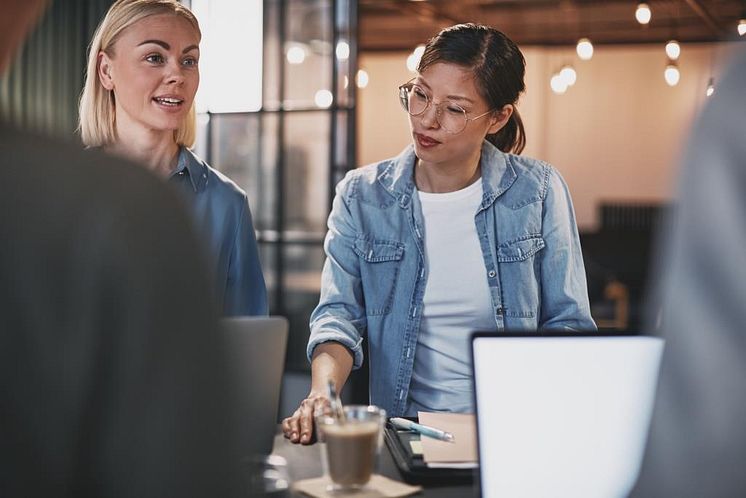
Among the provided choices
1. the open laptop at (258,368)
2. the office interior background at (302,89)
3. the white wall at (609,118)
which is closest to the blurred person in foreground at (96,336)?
the office interior background at (302,89)

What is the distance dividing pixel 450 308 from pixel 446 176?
0.34 m

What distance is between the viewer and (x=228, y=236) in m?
2.17

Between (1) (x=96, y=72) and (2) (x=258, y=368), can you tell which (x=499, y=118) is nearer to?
(1) (x=96, y=72)

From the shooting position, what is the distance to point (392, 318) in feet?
6.90

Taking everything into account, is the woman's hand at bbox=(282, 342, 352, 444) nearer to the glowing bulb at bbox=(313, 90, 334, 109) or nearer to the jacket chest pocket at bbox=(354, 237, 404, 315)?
the jacket chest pocket at bbox=(354, 237, 404, 315)

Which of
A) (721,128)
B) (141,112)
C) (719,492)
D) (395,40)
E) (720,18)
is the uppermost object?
(395,40)

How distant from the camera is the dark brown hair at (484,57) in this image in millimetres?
2127

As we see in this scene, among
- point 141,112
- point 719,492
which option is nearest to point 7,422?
point 719,492

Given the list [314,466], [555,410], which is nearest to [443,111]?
[314,466]

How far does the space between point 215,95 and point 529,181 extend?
3143 millimetres

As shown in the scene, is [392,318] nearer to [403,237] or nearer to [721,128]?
[403,237]

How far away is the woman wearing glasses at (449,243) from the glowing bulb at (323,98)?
275cm

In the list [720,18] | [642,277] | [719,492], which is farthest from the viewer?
[642,277]

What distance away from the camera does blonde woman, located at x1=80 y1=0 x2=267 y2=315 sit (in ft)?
7.11
